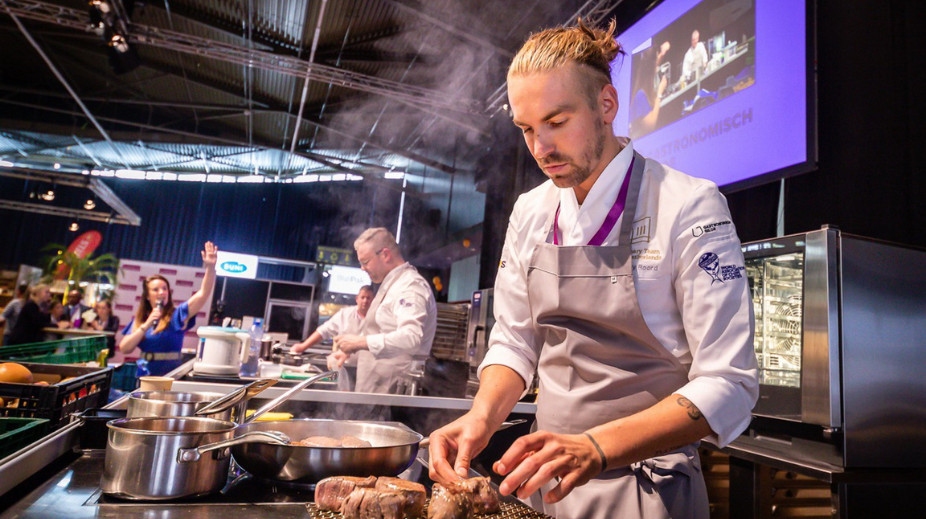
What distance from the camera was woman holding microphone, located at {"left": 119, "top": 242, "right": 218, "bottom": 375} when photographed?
4047 millimetres

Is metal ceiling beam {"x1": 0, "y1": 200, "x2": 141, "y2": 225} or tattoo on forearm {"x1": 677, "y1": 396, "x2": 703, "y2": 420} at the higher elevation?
metal ceiling beam {"x1": 0, "y1": 200, "x2": 141, "y2": 225}

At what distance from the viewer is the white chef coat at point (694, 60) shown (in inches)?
120

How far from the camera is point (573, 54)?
1.12 meters

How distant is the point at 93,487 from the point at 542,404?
89 cm

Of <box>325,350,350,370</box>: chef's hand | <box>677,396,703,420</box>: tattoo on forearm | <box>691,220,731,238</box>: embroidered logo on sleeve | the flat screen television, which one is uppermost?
the flat screen television

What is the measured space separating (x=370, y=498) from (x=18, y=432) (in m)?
0.67

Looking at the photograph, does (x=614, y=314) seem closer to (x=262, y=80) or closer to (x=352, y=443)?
(x=352, y=443)

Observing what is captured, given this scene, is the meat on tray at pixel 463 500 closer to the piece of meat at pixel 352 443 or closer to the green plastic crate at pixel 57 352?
the piece of meat at pixel 352 443

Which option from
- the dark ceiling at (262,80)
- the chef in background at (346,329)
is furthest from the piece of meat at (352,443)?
the dark ceiling at (262,80)

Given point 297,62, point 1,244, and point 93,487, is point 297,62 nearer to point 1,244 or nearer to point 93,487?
point 93,487

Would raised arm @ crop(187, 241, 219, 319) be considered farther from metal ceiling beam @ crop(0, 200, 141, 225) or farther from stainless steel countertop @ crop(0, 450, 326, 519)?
metal ceiling beam @ crop(0, 200, 141, 225)

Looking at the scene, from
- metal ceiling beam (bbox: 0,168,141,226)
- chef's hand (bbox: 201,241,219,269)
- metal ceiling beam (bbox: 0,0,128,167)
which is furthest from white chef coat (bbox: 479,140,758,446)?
metal ceiling beam (bbox: 0,168,141,226)

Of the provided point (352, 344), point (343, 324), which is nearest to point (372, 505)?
point (352, 344)

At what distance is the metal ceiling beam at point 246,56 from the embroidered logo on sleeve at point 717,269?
5967 millimetres
